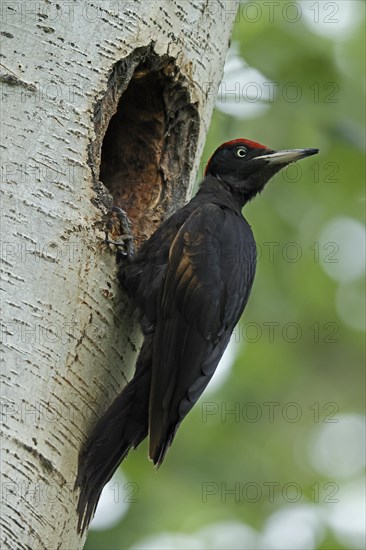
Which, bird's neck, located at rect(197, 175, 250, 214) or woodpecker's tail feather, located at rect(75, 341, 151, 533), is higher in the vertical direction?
bird's neck, located at rect(197, 175, 250, 214)

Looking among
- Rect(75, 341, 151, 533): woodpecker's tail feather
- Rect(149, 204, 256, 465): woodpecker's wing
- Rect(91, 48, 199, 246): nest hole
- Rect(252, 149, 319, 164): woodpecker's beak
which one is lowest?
Rect(75, 341, 151, 533): woodpecker's tail feather

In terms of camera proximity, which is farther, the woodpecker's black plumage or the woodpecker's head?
the woodpecker's head

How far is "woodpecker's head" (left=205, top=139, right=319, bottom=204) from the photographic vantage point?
4.80 metres

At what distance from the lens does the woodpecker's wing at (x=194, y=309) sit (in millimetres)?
3562

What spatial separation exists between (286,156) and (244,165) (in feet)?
0.88

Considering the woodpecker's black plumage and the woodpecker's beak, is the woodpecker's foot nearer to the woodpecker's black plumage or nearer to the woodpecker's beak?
the woodpecker's black plumage

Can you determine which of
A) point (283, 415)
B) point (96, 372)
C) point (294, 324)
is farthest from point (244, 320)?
point (96, 372)

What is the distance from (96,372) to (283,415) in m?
3.82

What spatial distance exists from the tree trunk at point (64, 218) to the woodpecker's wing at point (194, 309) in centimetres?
16

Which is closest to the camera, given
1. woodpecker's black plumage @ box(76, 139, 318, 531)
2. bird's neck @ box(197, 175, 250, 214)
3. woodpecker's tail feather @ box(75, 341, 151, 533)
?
woodpecker's tail feather @ box(75, 341, 151, 533)

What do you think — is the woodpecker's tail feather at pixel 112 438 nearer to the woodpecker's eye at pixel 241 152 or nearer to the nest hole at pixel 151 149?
the nest hole at pixel 151 149

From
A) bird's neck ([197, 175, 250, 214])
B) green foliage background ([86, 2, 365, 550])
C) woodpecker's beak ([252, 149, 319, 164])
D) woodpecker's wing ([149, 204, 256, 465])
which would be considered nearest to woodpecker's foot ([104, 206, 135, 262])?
woodpecker's wing ([149, 204, 256, 465])

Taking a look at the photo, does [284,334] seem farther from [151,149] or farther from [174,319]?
[174,319]

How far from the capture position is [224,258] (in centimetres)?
406
